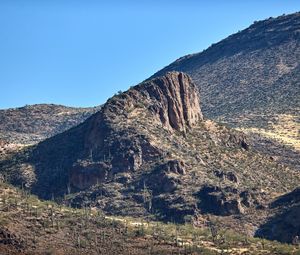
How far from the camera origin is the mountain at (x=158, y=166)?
148375 mm

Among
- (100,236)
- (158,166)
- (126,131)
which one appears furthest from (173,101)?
(100,236)

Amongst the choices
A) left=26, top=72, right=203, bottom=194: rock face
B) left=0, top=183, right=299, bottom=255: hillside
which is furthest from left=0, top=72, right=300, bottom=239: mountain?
left=0, top=183, right=299, bottom=255: hillside

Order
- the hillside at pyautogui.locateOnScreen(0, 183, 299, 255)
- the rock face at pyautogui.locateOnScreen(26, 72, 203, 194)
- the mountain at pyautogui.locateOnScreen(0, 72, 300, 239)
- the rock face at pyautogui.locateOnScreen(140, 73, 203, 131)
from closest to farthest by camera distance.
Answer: the hillside at pyautogui.locateOnScreen(0, 183, 299, 255)
the mountain at pyautogui.locateOnScreen(0, 72, 300, 239)
the rock face at pyautogui.locateOnScreen(26, 72, 203, 194)
the rock face at pyautogui.locateOnScreen(140, 73, 203, 131)

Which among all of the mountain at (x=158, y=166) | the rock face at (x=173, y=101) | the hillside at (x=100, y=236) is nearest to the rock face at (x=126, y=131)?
the rock face at (x=173, y=101)

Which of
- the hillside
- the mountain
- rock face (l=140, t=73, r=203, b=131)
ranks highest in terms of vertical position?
rock face (l=140, t=73, r=203, b=131)

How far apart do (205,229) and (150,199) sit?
571 inches

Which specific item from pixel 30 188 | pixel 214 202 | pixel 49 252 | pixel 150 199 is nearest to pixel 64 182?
pixel 30 188

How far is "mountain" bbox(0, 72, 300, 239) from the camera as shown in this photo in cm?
14838

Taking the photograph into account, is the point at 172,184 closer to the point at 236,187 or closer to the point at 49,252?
the point at 236,187

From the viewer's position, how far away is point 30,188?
528 ft

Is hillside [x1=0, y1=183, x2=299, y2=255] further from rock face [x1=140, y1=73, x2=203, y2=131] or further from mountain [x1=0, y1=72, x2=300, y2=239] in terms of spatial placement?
rock face [x1=140, y1=73, x2=203, y2=131]

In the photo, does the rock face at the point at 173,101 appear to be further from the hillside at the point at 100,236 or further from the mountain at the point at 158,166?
the hillside at the point at 100,236

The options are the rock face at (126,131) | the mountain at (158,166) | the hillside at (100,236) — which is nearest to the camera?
the hillside at (100,236)

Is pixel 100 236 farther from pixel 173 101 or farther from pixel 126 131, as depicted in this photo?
pixel 173 101
